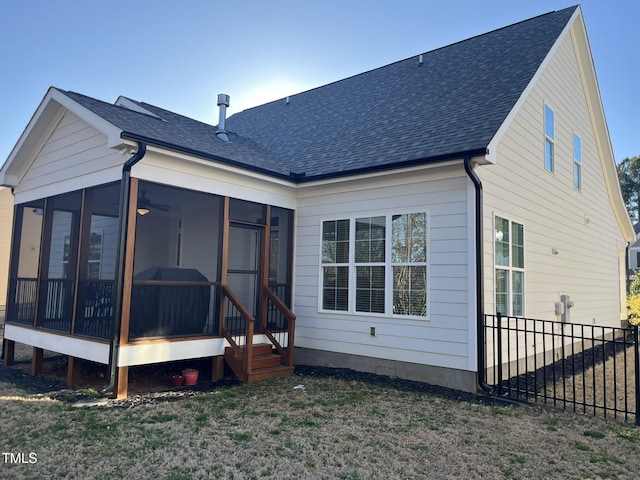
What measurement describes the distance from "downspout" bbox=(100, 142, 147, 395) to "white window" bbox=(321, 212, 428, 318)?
134 inches

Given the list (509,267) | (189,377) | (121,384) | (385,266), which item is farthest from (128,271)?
(509,267)

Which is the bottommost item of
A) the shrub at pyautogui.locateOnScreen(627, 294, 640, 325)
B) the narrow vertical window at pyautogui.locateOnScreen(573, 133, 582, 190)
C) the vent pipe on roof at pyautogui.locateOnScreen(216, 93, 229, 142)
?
the shrub at pyautogui.locateOnScreen(627, 294, 640, 325)

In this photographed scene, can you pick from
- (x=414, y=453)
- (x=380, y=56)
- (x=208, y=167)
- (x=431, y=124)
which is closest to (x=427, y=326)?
(x=414, y=453)

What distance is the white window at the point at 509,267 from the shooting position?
6.80 m

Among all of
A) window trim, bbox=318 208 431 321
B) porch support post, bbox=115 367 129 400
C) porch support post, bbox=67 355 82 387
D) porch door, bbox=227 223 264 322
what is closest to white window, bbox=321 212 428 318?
window trim, bbox=318 208 431 321

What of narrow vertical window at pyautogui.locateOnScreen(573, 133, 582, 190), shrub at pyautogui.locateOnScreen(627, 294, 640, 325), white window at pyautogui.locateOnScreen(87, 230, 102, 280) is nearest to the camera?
narrow vertical window at pyautogui.locateOnScreen(573, 133, 582, 190)

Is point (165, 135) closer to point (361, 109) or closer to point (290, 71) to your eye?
point (361, 109)

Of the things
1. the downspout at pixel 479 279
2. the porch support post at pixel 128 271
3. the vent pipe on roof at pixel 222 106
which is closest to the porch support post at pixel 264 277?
the porch support post at pixel 128 271

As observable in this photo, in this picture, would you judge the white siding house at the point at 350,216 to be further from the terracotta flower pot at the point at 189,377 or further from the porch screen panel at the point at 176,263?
the terracotta flower pot at the point at 189,377

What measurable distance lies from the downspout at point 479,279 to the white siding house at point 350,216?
0.02 meters

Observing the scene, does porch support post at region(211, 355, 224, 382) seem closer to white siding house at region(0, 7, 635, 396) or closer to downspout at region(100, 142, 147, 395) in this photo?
white siding house at region(0, 7, 635, 396)

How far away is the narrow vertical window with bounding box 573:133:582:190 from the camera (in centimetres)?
1038

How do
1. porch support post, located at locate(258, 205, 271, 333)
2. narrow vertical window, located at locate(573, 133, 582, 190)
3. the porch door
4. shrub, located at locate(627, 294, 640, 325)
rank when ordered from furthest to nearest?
shrub, located at locate(627, 294, 640, 325) < narrow vertical window, located at locate(573, 133, 582, 190) < the porch door < porch support post, located at locate(258, 205, 271, 333)

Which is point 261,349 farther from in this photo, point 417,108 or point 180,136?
point 417,108
